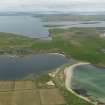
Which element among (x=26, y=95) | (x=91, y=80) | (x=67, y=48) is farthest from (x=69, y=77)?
(x=67, y=48)

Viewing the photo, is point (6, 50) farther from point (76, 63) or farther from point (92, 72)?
point (92, 72)

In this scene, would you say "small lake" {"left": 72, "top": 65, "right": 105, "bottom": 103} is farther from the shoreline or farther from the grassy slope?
the grassy slope

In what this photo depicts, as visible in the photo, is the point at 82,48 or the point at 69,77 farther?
the point at 82,48

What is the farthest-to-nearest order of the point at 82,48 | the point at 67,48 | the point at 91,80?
the point at 82,48
the point at 67,48
the point at 91,80

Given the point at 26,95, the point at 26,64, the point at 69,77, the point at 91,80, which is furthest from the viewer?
the point at 26,64

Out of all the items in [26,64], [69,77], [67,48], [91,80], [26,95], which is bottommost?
[26,64]

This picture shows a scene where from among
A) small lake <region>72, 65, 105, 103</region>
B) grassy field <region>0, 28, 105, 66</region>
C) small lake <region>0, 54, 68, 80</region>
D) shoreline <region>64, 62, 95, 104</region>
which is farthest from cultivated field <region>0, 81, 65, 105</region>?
grassy field <region>0, 28, 105, 66</region>

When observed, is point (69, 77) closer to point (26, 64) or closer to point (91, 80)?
point (91, 80)

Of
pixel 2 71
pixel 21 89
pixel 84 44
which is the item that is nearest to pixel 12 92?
pixel 21 89
